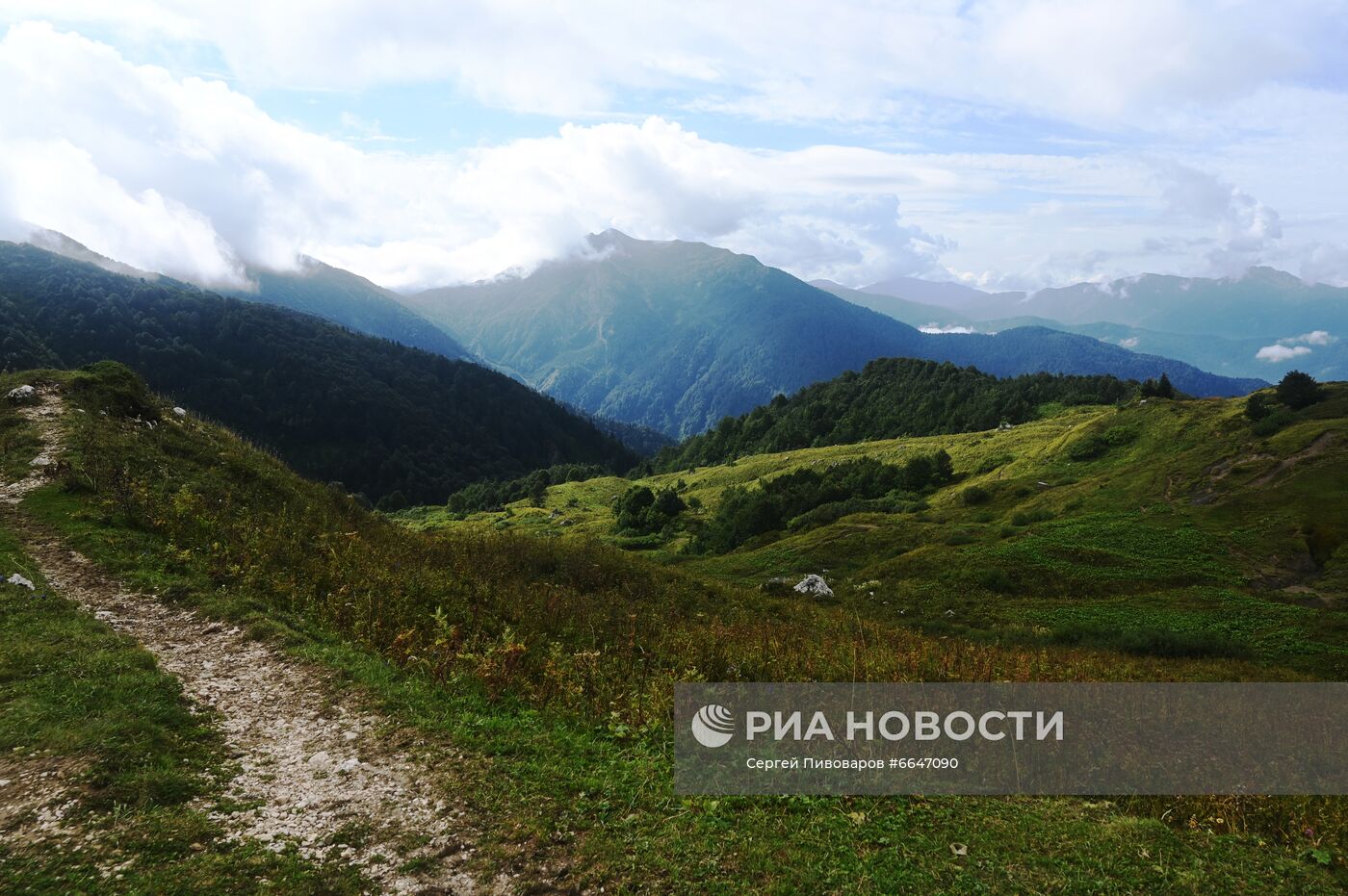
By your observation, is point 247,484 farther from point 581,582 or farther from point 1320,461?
point 1320,461

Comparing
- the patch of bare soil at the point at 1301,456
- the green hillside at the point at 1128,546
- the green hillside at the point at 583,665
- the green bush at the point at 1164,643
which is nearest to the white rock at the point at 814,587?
the green hillside at the point at 1128,546

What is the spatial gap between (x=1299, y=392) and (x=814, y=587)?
39.5 meters

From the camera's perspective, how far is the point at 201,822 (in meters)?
7.15

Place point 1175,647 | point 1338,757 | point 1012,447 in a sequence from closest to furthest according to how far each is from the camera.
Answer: point 1338,757, point 1175,647, point 1012,447

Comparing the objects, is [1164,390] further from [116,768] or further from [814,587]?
[116,768]

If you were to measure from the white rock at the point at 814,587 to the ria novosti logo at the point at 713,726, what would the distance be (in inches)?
945

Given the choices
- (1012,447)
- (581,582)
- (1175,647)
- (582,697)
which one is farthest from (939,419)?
(582,697)

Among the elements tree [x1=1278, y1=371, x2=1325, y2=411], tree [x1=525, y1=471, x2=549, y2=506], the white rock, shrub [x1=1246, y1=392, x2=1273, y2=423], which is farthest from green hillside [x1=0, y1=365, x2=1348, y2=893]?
tree [x1=525, y1=471, x2=549, y2=506]

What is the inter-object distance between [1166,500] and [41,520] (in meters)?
52.1

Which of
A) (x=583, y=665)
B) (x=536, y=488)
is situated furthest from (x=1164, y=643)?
(x=536, y=488)

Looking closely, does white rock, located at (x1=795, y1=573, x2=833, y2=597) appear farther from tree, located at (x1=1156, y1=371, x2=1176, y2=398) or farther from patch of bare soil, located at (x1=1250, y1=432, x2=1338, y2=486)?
tree, located at (x1=1156, y1=371, x2=1176, y2=398)

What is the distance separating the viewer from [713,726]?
10.3 metres

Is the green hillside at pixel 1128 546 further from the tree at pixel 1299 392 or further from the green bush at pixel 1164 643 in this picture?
the tree at pixel 1299 392

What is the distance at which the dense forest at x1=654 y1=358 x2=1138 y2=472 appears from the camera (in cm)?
12000
